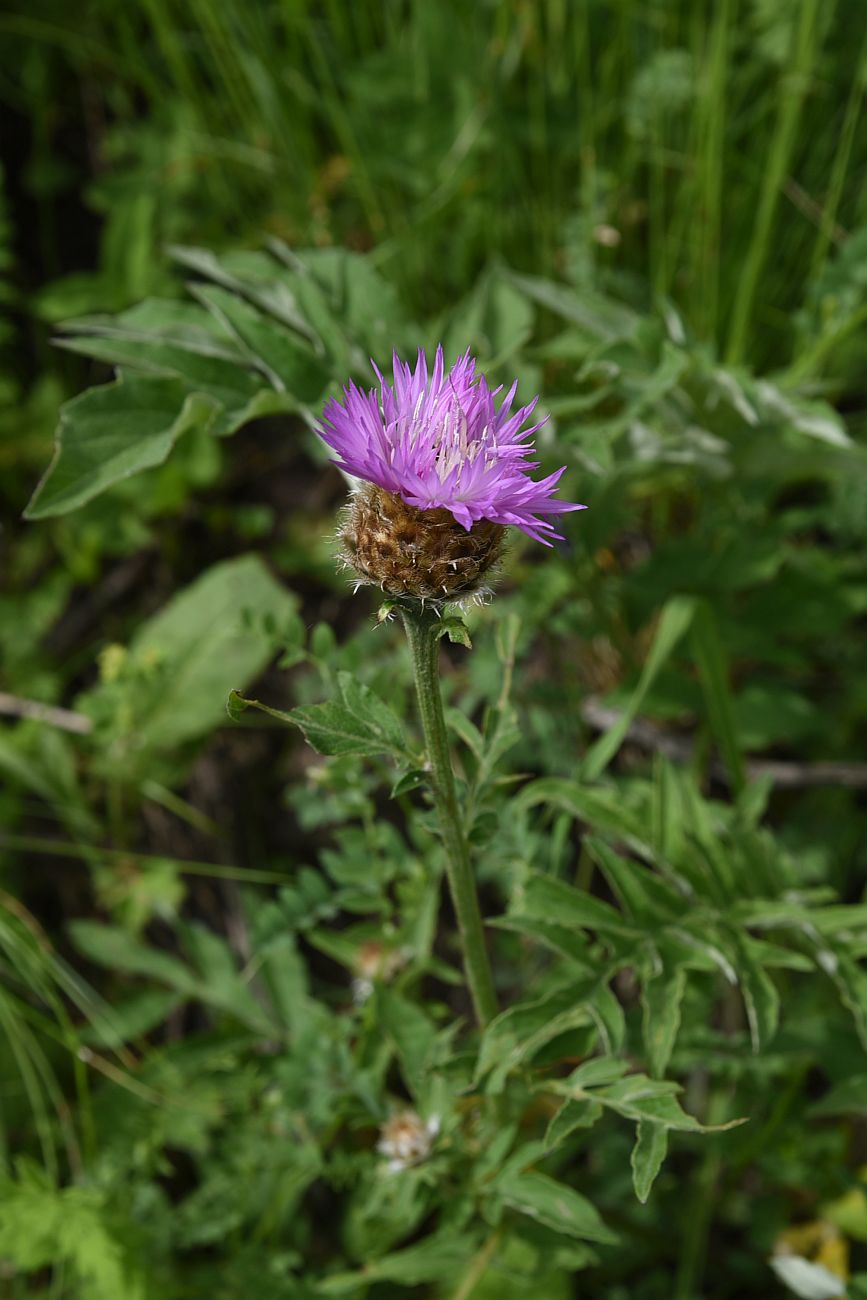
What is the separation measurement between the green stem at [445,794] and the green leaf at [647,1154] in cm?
28

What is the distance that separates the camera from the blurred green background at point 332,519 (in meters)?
2.00

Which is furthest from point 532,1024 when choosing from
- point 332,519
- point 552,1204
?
point 332,519

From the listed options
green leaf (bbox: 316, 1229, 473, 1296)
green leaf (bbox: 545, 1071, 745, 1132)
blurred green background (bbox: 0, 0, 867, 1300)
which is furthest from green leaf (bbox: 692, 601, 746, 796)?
green leaf (bbox: 316, 1229, 473, 1296)

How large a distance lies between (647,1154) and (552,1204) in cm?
26

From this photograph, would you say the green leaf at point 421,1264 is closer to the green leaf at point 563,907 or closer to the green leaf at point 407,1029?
the green leaf at point 407,1029

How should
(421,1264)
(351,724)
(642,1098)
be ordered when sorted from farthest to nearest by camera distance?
(421,1264), (642,1098), (351,724)

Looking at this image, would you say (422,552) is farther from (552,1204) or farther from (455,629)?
(552,1204)

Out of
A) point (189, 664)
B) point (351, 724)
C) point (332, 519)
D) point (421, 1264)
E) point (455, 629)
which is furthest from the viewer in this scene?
point (332, 519)

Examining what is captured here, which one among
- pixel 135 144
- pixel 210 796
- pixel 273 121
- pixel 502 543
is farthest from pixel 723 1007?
pixel 135 144

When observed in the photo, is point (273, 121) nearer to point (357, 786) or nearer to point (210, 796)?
point (210, 796)

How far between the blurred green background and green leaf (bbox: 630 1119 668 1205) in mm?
368

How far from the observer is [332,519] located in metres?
3.13

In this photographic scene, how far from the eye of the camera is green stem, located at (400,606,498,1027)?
3.87 ft

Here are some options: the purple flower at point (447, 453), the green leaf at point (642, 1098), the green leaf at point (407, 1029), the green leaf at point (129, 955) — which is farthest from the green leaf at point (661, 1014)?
the green leaf at point (129, 955)
